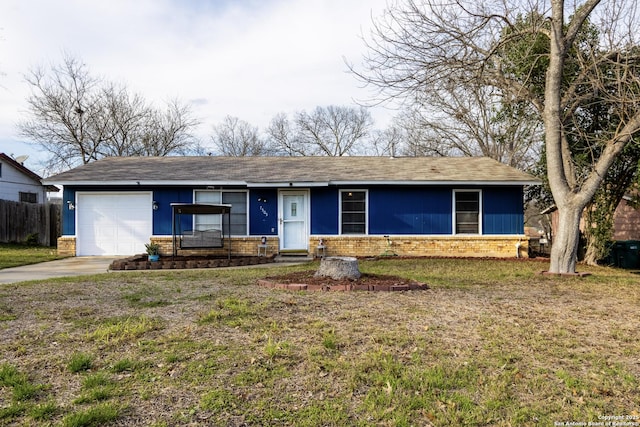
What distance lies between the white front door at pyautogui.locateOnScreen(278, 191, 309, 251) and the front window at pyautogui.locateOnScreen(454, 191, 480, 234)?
16.3 feet

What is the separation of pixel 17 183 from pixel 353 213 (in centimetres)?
2197

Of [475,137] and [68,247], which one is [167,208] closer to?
[68,247]

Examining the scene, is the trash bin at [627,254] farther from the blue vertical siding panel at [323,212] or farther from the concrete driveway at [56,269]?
the concrete driveway at [56,269]

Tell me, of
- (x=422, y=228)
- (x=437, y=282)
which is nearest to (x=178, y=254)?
(x=422, y=228)

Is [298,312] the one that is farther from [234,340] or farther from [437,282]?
[437,282]

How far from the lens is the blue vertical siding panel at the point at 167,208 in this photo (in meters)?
13.7

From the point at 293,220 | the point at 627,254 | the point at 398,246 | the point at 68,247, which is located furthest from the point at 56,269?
the point at 627,254

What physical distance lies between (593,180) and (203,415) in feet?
32.0

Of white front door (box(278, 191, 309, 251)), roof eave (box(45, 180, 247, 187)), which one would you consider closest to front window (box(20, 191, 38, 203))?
roof eave (box(45, 180, 247, 187))

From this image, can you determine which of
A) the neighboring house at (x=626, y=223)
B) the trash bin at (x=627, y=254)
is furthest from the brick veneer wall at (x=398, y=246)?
the neighboring house at (x=626, y=223)

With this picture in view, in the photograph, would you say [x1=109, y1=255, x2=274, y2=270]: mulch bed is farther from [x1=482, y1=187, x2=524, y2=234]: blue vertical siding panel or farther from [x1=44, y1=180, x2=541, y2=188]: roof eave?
[x1=482, y1=187, x2=524, y2=234]: blue vertical siding panel

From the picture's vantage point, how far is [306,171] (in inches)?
575

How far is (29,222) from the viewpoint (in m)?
19.5

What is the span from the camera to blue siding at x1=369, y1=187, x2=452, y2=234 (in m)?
14.0
